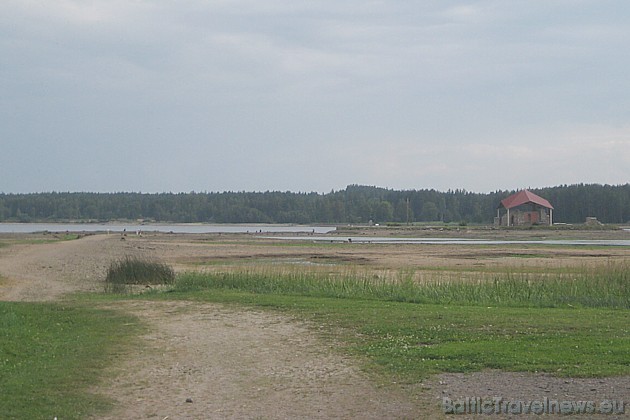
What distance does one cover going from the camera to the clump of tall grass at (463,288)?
19391 millimetres

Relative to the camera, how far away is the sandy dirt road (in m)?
8.56

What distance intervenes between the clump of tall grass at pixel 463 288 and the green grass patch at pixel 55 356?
272 inches

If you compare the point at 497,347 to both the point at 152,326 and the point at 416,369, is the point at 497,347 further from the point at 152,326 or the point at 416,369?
the point at 152,326

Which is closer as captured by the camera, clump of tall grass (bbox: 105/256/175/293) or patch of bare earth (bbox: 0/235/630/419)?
patch of bare earth (bbox: 0/235/630/419)

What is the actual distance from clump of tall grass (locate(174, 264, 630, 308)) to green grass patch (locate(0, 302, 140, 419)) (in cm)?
690

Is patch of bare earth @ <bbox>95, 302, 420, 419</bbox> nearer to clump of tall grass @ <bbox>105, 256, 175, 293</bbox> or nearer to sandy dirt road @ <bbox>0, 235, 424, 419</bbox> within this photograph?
sandy dirt road @ <bbox>0, 235, 424, 419</bbox>

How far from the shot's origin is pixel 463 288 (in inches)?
853

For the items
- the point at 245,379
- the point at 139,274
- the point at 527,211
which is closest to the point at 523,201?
the point at 527,211

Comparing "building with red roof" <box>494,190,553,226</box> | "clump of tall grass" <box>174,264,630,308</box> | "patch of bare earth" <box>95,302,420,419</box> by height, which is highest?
"building with red roof" <box>494,190,553,226</box>

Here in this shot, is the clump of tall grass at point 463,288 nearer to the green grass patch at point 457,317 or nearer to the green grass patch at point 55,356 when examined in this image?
the green grass patch at point 457,317

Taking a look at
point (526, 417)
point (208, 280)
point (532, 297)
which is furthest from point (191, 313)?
point (526, 417)

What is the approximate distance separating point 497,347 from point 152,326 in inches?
283

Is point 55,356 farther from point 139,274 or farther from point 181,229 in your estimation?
point 181,229

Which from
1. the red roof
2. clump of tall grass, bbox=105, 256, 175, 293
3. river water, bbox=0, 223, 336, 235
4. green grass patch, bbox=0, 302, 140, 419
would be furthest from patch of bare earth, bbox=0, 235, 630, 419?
the red roof
